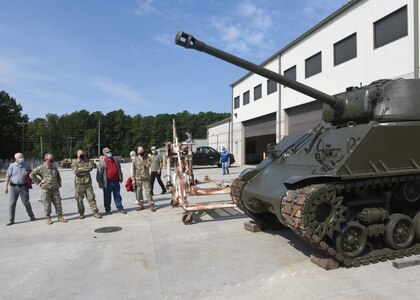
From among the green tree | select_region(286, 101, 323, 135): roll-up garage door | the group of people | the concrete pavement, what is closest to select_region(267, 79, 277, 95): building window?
select_region(286, 101, 323, 135): roll-up garage door

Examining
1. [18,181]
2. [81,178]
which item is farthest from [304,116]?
[18,181]

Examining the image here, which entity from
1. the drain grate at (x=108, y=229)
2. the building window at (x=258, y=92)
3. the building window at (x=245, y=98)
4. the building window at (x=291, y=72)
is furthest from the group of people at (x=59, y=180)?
the building window at (x=245, y=98)

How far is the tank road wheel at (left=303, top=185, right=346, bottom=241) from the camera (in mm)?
5254

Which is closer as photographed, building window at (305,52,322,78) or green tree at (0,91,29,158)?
building window at (305,52,322,78)

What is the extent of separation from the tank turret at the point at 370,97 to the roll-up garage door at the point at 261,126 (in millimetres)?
22145

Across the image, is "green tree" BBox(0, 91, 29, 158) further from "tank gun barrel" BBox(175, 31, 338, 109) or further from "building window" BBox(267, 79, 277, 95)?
"tank gun barrel" BBox(175, 31, 338, 109)

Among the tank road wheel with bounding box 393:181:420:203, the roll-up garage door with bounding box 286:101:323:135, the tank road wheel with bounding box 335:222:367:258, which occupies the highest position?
the roll-up garage door with bounding box 286:101:323:135

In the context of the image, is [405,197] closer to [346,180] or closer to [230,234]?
[346,180]

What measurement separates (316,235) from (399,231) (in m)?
1.68

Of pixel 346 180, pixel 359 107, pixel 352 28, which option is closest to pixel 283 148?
pixel 359 107

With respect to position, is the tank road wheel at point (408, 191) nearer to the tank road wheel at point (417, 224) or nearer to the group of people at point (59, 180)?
the tank road wheel at point (417, 224)

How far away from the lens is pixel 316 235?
5.38 m

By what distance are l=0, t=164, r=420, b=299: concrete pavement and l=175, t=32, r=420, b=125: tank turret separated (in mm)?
2343

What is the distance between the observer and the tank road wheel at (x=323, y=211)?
5.25m
